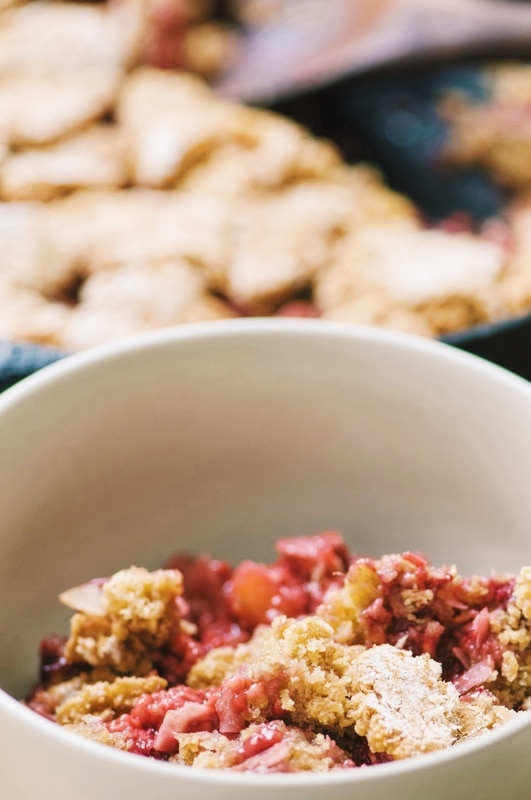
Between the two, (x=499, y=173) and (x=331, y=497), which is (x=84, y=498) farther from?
(x=499, y=173)

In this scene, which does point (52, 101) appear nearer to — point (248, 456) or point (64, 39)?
point (64, 39)

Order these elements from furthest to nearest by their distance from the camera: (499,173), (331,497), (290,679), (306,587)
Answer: (499,173) < (331,497) < (306,587) < (290,679)

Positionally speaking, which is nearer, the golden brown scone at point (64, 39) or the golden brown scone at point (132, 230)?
the golden brown scone at point (132, 230)

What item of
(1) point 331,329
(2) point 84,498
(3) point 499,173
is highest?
(1) point 331,329

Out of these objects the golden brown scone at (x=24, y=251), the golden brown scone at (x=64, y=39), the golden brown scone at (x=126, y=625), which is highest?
the golden brown scone at (x=64, y=39)

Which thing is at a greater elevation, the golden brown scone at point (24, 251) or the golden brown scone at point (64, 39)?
the golden brown scone at point (64, 39)

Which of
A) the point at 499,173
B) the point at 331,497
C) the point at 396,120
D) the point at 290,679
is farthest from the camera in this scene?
the point at 396,120

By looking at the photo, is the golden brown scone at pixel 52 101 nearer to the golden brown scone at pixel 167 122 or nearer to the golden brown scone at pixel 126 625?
the golden brown scone at pixel 167 122

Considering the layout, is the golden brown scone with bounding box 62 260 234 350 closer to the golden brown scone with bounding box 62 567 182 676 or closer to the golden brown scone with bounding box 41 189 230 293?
the golden brown scone with bounding box 41 189 230 293

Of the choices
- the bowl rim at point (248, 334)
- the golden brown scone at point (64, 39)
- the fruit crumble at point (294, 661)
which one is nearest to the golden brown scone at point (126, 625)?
the fruit crumble at point (294, 661)

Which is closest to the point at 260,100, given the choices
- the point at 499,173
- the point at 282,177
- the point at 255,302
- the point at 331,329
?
the point at 282,177
